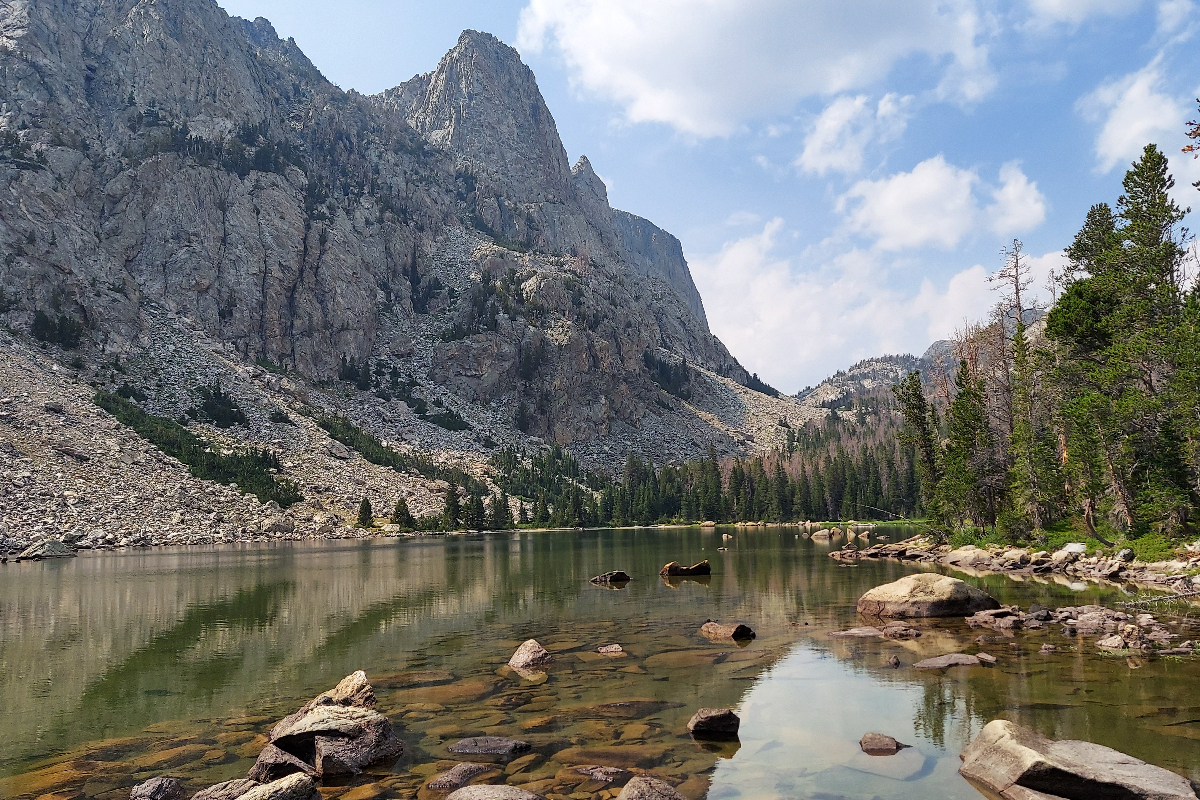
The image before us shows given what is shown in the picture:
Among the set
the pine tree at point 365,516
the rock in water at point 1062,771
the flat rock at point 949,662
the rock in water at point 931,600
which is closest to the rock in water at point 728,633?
the flat rock at point 949,662

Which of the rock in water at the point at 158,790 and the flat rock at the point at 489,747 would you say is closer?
the rock in water at the point at 158,790

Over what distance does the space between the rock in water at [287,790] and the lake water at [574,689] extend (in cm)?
89

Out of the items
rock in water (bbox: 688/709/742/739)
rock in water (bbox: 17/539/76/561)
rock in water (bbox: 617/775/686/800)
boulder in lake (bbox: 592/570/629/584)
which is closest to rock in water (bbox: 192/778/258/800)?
rock in water (bbox: 617/775/686/800)

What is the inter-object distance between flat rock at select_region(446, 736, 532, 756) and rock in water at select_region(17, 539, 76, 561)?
9730 cm

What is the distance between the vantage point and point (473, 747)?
1534 cm

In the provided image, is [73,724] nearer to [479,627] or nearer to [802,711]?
[479,627]

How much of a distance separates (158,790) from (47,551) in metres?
100

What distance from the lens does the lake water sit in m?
14.0

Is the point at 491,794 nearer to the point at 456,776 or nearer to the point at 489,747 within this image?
the point at 456,776

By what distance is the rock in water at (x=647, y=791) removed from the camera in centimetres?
1141

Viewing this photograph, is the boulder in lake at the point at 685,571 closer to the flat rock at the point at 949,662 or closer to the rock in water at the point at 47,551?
the flat rock at the point at 949,662

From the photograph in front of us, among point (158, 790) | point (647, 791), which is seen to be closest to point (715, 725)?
point (647, 791)

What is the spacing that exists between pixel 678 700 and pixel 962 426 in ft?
197

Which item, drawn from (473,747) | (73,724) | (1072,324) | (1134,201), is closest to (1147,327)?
(1072,324)
